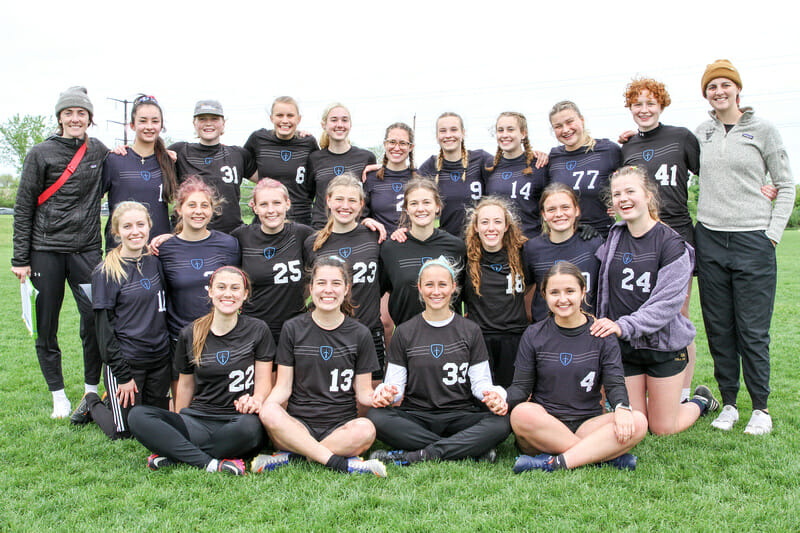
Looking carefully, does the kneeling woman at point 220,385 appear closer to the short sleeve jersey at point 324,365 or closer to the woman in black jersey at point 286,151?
the short sleeve jersey at point 324,365

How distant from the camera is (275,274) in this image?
441cm

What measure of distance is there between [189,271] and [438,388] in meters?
2.02

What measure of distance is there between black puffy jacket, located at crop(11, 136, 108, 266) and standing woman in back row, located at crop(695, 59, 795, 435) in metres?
4.90

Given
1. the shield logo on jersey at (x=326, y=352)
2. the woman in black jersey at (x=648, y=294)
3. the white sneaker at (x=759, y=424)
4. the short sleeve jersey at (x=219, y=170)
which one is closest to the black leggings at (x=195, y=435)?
the shield logo on jersey at (x=326, y=352)

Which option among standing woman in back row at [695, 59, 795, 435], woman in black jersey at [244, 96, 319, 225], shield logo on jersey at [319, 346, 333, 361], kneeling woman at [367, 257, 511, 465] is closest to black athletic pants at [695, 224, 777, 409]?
standing woman in back row at [695, 59, 795, 435]

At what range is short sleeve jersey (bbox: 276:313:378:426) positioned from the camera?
3.77 m

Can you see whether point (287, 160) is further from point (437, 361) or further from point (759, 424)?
point (759, 424)

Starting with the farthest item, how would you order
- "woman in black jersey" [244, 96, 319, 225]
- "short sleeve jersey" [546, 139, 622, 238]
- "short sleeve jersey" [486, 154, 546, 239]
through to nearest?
"woman in black jersey" [244, 96, 319, 225]
"short sleeve jersey" [486, 154, 546, 239]
"short sleeve jersey" [546, 139, 622, 238]

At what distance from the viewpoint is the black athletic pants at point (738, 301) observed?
14.1ft

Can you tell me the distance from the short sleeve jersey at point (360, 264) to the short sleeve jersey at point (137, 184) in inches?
52.3

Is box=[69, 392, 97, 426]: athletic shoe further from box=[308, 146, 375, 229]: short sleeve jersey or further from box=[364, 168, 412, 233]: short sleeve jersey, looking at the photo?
box=[364, 168, 412, 233]: short sleeve jersey

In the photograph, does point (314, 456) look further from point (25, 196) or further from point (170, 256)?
point (25, 196)

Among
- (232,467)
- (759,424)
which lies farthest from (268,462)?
(759,424)

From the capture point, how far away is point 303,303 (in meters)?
4.52
